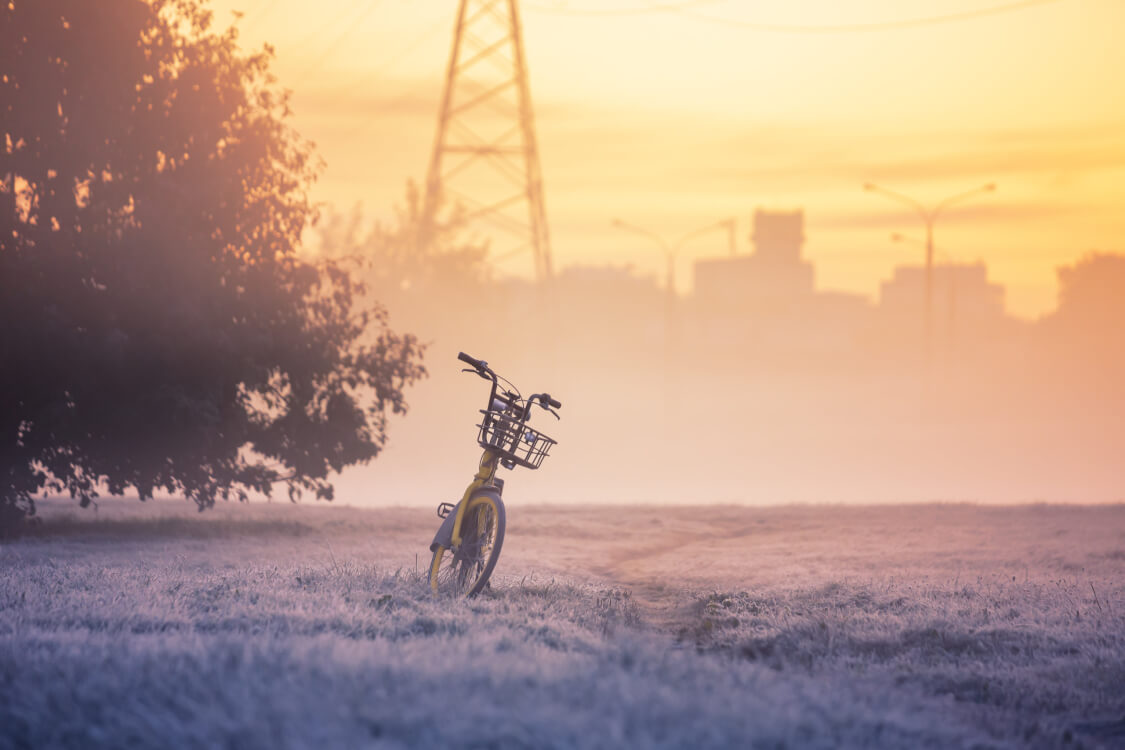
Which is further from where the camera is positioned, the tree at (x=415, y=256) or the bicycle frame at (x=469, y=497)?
the tree at (x=415, y=256)

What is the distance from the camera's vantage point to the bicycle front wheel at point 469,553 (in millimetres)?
8898

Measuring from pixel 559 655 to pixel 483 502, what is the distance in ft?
9.70

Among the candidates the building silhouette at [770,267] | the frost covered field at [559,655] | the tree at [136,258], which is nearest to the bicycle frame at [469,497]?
the frost covered field at [559,655]

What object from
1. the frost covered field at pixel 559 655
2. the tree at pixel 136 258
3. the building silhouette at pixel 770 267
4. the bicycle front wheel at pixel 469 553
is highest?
the building silhouette at pixel 770 267

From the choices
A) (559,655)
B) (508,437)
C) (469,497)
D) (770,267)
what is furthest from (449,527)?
(770,267)

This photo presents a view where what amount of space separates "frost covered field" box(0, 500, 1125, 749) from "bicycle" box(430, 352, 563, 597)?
0.32 meters

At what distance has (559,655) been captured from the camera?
6.15m

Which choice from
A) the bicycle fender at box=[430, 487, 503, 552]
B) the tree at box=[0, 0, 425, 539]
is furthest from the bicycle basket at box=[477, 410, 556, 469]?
the tree at box=[0, 0, 425, 539]

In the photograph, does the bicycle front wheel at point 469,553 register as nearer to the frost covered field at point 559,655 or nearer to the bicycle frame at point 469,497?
the bicycle frame at point 469,497

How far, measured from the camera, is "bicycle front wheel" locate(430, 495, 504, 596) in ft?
29.2

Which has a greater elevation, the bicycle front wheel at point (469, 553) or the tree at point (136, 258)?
the tree at point (136, 258)

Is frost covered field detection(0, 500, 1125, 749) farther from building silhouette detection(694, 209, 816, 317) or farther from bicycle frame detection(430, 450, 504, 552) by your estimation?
building silhouette detection(694, 209, 816, 317)

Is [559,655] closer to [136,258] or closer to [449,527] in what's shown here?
[449,527]

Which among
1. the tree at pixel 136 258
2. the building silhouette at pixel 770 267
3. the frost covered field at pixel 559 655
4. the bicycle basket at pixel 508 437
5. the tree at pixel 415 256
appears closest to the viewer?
the frost covered field at pixel 559 655
